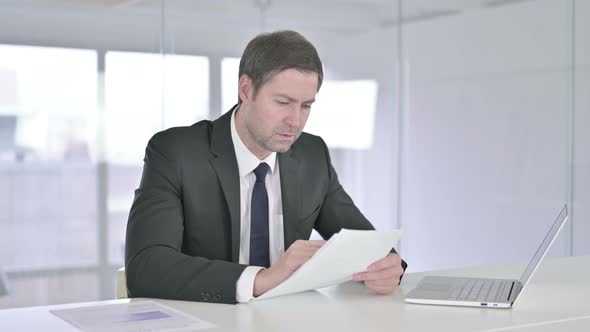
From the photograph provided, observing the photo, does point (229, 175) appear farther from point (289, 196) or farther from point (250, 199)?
point (289, 196)

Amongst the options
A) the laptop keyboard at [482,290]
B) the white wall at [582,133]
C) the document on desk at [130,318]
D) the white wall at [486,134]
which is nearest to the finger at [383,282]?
the laptop keyboard at [482,290]

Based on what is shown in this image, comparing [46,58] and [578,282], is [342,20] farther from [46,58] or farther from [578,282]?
[578,282]

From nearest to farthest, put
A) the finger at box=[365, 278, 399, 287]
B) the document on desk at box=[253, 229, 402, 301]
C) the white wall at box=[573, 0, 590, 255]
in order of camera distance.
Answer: the document on desk at box=[253, 229, 402, 301]
the finger at box=[365, 278, 399, 287]
the white wall at box=[573, 0, 590, 255]

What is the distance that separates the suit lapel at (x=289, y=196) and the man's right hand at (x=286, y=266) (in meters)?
0.62

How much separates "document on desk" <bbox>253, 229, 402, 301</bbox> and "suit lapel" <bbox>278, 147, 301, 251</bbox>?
20.9 inches

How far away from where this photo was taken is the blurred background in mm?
4027

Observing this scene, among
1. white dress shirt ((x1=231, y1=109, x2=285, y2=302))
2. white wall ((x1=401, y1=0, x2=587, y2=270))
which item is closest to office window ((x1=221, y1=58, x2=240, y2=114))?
white wall ((x1=401, y1=0, x2=587, y2=270))

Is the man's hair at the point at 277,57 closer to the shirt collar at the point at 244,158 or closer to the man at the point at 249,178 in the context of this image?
the man at the point at 249,178

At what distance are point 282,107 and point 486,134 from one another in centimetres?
308

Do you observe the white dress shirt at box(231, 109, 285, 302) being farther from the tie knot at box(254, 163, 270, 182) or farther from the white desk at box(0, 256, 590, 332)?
the white desk at box(0, 256, 590, 332)

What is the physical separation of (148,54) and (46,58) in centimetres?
52

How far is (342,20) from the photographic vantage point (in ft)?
16.3

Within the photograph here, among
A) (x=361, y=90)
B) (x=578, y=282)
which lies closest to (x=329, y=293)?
(x=578, y=282)

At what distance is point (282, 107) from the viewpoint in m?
2.56
